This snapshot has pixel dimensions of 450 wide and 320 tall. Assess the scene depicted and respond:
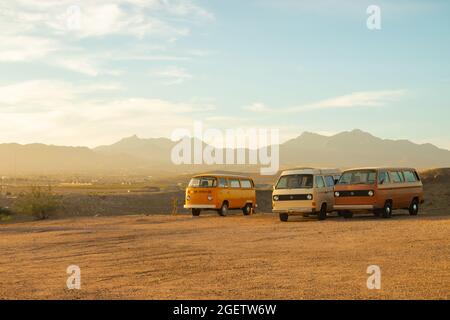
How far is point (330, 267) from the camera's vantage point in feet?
43.2

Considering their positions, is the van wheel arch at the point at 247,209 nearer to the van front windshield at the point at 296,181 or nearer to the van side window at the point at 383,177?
the van front windshield at the point at 296,181

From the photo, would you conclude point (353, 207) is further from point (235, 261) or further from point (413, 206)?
point (235, 261)

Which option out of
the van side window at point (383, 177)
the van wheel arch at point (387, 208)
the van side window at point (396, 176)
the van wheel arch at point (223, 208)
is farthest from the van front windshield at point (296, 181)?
the van wheel arch at point (223, 208)

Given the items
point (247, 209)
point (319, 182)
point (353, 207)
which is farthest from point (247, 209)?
point (353, 207)

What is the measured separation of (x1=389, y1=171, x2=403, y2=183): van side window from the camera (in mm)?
26594

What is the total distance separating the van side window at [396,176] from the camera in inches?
1047

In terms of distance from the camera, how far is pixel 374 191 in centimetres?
2531

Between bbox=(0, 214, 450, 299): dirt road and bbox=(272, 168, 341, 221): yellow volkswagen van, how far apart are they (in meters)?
2.19

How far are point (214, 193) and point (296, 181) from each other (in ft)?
16.5

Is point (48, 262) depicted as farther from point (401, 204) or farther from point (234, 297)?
point (401, 204)

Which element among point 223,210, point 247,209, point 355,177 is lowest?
point 247,209
